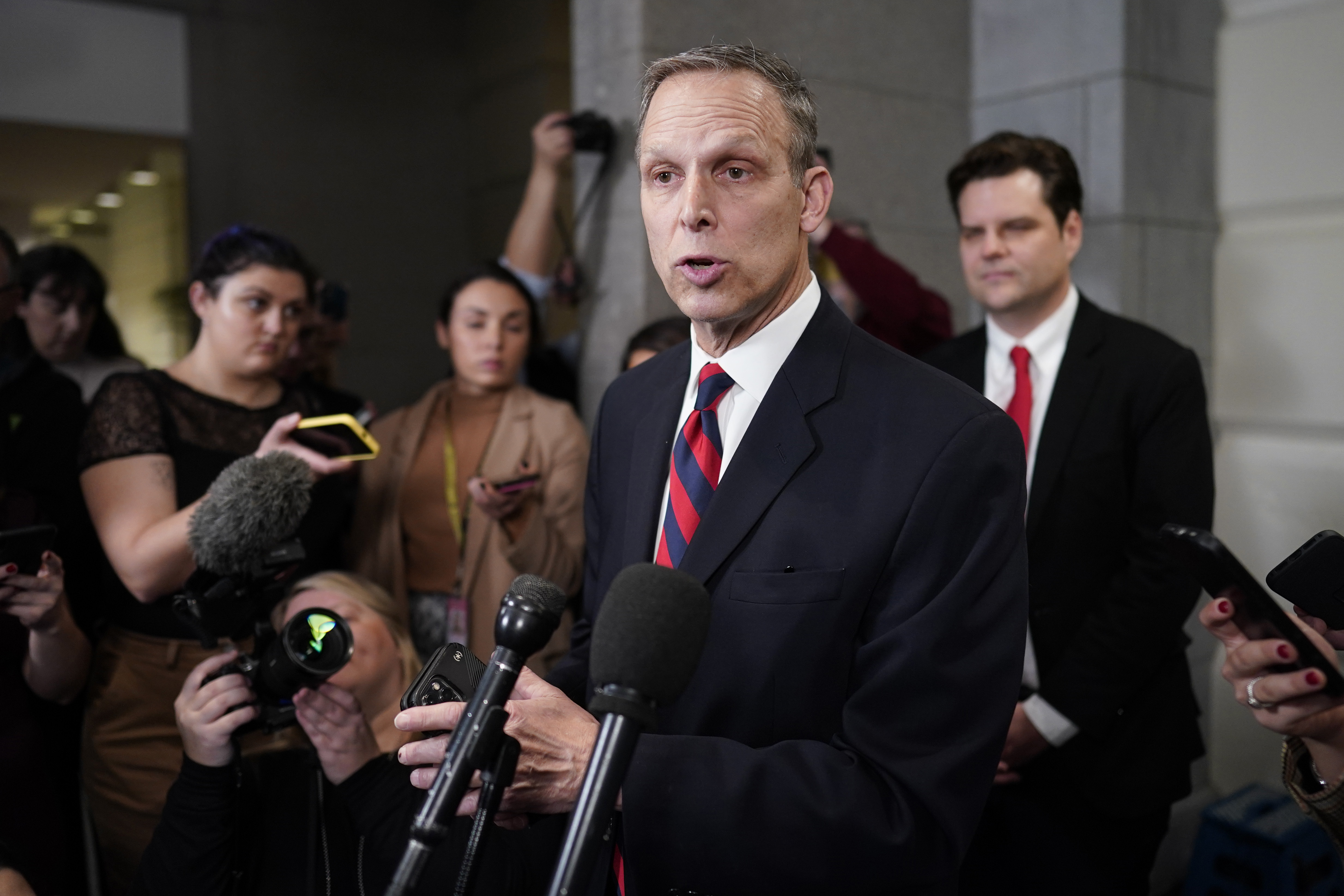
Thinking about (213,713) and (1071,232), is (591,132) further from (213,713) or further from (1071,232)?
(213,713)

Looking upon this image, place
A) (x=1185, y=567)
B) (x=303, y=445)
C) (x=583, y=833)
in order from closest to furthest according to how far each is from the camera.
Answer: (x=583, y=833), (x=1185, y=567), (x=303, y=445)

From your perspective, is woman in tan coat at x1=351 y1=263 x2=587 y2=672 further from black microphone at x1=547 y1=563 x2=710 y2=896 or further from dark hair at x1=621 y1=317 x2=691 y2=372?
black microphone at x1=547 y1=563 x2=710 y2=896

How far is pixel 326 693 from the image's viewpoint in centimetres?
166

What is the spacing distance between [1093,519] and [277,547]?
1507 mm

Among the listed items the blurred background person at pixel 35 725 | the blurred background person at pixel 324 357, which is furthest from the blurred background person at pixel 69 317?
the blurred background person at pixel 35 725

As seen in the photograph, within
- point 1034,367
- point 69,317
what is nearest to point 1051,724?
point 1034,367

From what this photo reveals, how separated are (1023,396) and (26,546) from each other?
→ 186 cm

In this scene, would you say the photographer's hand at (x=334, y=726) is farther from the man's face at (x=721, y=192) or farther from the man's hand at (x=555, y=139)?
the man's hand at (x=555, y=139)

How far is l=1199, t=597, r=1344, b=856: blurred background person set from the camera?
1.28 metres

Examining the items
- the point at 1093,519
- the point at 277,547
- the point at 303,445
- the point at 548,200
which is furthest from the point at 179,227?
the point at 1093,519

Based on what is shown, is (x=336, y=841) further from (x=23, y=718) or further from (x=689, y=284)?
(x=689, y=284)

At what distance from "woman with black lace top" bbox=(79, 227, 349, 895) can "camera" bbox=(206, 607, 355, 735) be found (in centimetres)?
49

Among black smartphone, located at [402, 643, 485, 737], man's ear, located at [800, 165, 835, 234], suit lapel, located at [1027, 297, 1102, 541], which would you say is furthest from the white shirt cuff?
black smartphone, located at [402, 643, 485, 737]

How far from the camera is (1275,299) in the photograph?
2.99 metres
